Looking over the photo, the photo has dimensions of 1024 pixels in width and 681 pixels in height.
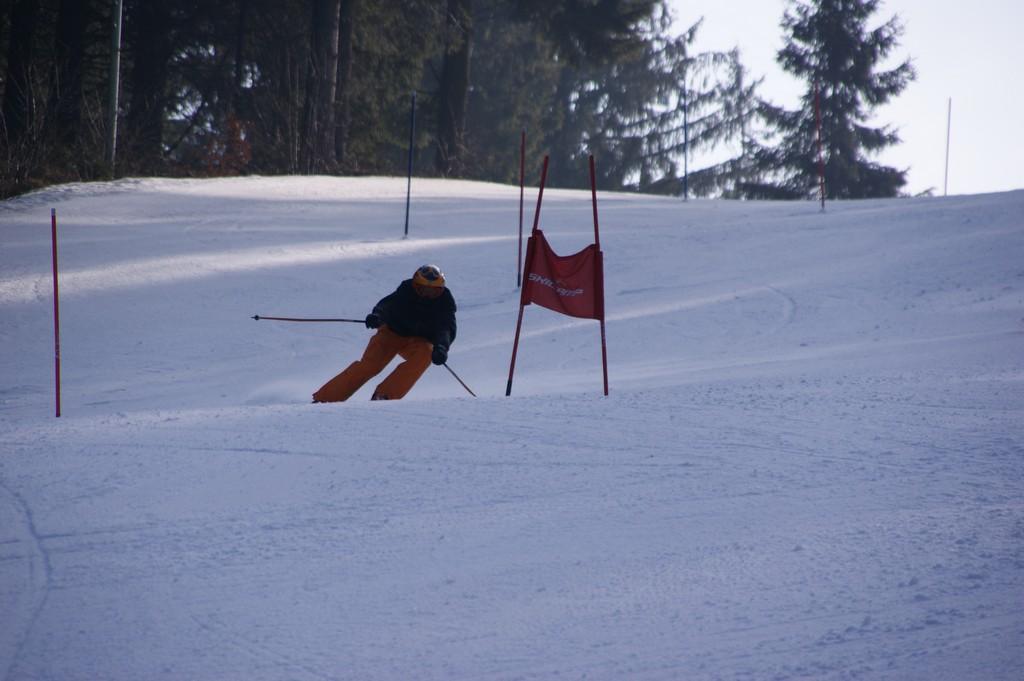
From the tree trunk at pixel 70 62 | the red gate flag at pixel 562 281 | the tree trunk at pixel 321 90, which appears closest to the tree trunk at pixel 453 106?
the tree trunk at pixel 321 90

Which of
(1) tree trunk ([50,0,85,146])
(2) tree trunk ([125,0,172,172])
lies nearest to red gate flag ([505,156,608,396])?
(1) tree trunk ([50,0,85,146])

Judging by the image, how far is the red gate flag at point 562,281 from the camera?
8008 millimetres

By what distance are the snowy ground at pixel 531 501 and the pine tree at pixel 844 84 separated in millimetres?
31179

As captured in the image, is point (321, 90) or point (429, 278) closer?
point (429, 278)

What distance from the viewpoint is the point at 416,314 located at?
8.83 m

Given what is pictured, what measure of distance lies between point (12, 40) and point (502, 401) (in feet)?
63.1

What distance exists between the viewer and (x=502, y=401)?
7355 millimetres

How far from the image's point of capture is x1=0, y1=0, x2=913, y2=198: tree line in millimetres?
21812

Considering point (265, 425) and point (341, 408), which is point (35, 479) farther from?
point (341, 408)

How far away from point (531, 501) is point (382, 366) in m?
3.74

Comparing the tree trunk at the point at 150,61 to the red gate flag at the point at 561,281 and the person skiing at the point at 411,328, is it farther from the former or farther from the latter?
the red gate flag at the point at 561,281

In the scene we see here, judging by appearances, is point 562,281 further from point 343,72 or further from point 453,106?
point 453,106

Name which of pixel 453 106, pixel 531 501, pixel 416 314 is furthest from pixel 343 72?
pixel 531 501

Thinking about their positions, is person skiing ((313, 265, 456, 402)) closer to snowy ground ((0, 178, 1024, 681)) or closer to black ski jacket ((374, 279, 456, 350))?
black ski jacket ((374, 279, 456, 350))
